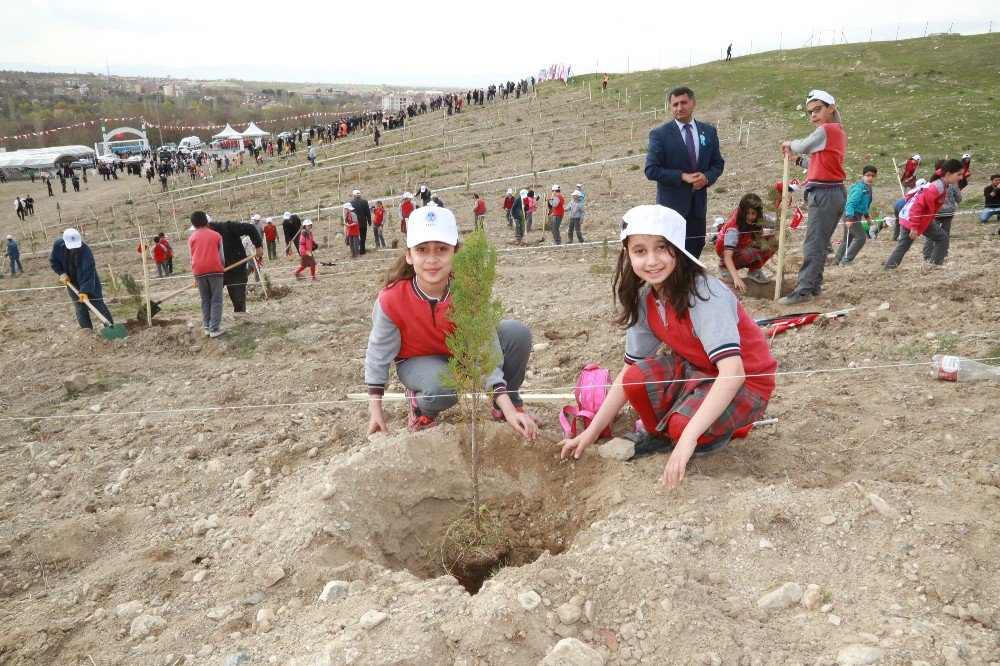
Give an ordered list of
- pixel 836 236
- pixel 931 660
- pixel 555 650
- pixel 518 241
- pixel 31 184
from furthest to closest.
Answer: pixel 31 184, pixel 518 241, pixel 836 236, pixel 555 650, pixel 931 660

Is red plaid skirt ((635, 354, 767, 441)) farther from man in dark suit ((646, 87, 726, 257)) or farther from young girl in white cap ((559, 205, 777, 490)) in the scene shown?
man in dark suit ((646, 87, 726, 257))

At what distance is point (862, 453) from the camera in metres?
3.62

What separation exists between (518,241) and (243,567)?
1218 cm

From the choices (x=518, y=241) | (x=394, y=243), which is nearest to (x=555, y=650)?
(x=518, y=241)

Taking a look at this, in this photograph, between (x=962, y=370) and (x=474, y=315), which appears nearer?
(x=474, y=315)

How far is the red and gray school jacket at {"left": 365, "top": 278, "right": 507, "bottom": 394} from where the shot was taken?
3891mm

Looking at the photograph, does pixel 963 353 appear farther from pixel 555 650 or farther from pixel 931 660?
pixel 555 650

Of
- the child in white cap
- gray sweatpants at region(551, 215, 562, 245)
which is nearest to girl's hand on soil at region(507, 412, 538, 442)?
the child in white cap

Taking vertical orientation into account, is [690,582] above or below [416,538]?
above

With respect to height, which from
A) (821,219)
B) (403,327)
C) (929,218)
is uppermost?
(821,219)

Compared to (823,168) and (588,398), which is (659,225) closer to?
(588,398)

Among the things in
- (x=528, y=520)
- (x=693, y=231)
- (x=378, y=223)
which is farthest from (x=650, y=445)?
(x=378, y=223)

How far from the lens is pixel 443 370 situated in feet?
13.3

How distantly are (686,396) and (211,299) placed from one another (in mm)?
6565
